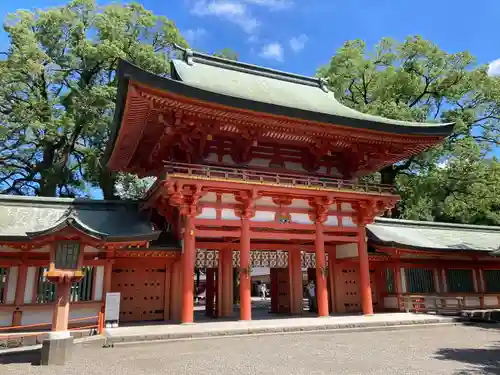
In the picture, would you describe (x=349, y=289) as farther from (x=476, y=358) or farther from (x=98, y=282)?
(x=98, y=282)

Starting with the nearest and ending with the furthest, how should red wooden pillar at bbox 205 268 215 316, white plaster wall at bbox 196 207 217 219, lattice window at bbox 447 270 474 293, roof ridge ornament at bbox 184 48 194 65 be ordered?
white plaster wall at bbox 196 207 217 219 → red wooden pillar at bbox 205 268 215 316 → roof ridge ornament at bbox 184 48 194 65 → lattice window at bbox 447 270 474 293

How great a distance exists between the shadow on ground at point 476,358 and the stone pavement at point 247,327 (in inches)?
157

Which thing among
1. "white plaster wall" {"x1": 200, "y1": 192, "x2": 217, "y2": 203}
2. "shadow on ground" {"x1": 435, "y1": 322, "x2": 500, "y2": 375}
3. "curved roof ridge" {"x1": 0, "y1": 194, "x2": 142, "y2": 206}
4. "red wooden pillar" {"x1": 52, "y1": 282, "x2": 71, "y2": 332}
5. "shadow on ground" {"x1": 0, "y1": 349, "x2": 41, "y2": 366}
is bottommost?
"shadow on ground" {"x1": 435, "y1": 322, "x2": 500, "y2": 375}

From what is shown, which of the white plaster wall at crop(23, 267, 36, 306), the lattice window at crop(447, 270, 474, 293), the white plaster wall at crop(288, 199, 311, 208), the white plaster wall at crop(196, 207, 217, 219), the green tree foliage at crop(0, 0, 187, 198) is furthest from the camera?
the green tree foliage at crop(0, 0, 187, 198)

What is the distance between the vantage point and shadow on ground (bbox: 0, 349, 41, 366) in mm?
8812

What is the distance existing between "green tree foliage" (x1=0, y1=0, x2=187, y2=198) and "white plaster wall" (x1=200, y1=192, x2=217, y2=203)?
551 inches

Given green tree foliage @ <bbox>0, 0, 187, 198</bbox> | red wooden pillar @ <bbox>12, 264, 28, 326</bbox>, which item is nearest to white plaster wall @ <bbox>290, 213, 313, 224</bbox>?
red wooden pillar @ <bbox>12, 264, 28, 326</bbox>

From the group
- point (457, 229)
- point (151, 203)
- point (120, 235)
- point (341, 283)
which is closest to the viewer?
point (120, 235)

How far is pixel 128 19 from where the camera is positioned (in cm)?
3069

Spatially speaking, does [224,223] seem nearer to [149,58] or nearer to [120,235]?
[120,235]

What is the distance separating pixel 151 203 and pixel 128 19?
20853 mm

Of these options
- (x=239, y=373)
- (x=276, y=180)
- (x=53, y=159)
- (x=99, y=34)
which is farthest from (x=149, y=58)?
(x=239, y=373)

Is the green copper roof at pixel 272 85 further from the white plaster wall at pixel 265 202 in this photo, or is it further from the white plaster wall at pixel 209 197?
the white plaster wall at pixel 209 197

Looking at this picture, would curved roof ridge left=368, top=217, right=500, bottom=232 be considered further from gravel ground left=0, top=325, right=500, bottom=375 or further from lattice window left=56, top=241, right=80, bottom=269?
lattice window left=56, top=241, right=80, bottom=269
